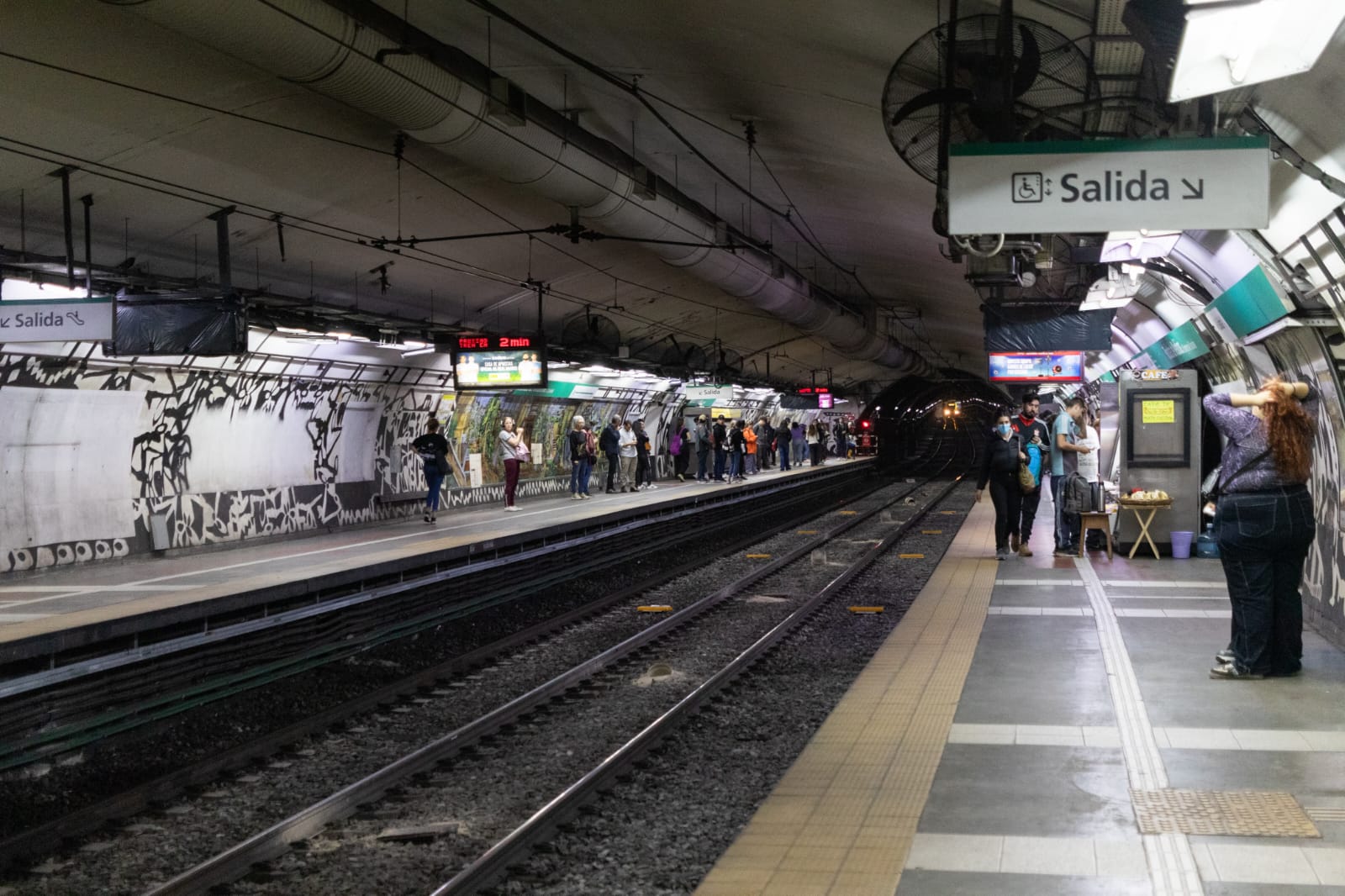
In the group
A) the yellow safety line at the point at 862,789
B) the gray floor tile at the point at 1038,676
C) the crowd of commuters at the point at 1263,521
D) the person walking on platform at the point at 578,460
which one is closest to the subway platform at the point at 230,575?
the person walking on platform at the point at 578,460

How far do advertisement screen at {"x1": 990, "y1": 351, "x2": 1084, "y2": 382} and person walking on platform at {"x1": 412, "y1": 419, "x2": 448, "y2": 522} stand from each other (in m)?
8.46

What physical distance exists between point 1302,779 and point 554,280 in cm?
1720

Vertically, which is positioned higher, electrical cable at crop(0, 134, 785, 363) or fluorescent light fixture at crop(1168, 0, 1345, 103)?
electrical cable at crop(0, 134, 785, 363)

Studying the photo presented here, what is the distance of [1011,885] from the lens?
4430mm

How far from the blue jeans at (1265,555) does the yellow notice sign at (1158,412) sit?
713 centimetres

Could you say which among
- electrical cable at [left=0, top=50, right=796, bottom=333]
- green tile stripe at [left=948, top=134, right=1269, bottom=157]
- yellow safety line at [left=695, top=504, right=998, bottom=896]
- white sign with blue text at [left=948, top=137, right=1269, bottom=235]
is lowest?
yellow safety line at [left=695, top=504, right=998, bottom=896]

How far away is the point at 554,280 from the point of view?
70.8ft

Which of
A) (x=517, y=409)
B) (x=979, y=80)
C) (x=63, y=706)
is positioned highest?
(x=979, y=80)

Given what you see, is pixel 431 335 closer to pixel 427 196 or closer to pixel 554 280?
pixel 554 280

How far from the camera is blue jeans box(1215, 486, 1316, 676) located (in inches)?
279

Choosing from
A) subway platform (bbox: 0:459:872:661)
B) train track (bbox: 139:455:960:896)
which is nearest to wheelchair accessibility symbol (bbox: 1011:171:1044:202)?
train track (bbox: 139:455:960:896)

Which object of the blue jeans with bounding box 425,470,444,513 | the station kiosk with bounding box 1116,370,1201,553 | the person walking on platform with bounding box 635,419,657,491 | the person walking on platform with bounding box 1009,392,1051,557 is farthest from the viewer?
the person walking on platform with bounding box 635,419,657,491

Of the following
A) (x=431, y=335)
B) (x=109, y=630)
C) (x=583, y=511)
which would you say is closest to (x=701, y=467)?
(x=583, y=511)

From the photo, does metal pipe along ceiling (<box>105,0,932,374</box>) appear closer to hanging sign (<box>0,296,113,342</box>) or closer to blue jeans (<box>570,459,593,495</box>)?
hanging sign (<box>0,296,113,342</box>)
